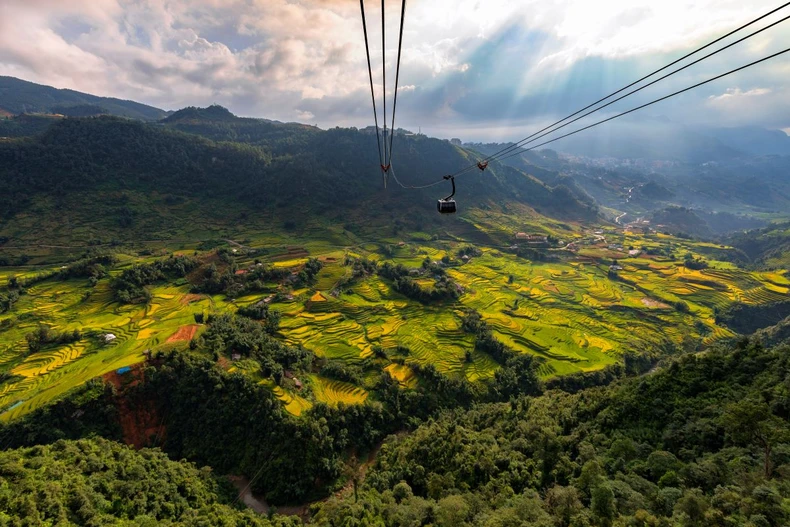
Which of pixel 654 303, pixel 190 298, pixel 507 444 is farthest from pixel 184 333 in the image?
pixel 654 303

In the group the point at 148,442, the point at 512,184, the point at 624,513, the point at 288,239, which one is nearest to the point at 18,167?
the point at 288,239

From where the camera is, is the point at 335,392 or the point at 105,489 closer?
the point at 105,489

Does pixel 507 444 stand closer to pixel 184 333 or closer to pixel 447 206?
pixel 447 206

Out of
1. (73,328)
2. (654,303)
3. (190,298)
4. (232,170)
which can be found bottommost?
(654,303)

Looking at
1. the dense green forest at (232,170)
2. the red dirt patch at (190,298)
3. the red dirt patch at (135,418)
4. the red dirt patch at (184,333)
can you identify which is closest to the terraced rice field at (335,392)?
the red dirt patch at (135,418)

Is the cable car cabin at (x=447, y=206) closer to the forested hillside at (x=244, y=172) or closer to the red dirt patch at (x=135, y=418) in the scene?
the red dirt patch at (x=135, y=418)

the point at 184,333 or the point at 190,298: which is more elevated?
the point at 184,333

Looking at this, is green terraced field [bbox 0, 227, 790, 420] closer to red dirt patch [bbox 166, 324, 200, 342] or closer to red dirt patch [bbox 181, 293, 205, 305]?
red dirt patch [bbox 181, 293, 205, 305]
